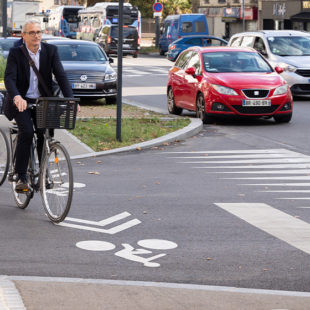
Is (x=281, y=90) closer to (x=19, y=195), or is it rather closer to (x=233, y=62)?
(x=233, y=62)

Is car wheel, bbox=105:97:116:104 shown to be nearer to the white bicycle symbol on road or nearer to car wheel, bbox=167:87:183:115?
car wheel, bbox=167:87:183:115

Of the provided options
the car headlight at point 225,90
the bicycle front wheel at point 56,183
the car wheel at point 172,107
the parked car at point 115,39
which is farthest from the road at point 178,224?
the parked car at point 115,39

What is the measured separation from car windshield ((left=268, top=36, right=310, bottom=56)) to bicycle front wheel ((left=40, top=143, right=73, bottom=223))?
1689 centimetres

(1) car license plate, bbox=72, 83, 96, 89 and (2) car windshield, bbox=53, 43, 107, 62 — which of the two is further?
(2) car windshield, bbox=53, 43, 107, 62

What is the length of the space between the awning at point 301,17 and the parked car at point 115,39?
1145 centimetres

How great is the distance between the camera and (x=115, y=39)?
179ft

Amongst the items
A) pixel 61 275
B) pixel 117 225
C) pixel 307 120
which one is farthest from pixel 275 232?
pixel 307 120

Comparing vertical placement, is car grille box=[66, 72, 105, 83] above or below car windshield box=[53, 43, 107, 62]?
below

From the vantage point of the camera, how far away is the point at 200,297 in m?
5.55

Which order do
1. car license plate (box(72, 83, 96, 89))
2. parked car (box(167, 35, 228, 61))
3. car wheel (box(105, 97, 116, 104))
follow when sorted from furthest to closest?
parked car (box(167, 35, 228, 61)), car wheel (box(105, 97, 116, 104)), car license plate (box(72, 83, 96, 89))

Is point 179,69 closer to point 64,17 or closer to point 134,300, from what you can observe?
point 134,300

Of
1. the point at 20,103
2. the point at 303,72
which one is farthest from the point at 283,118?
the point at 20,103

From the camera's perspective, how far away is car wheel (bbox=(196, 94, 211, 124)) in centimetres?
1814

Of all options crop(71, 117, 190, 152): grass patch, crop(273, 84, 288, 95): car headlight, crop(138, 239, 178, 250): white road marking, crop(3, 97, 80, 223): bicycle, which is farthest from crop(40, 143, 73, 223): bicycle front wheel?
crop(273, 84, 288, 95): car headlight
